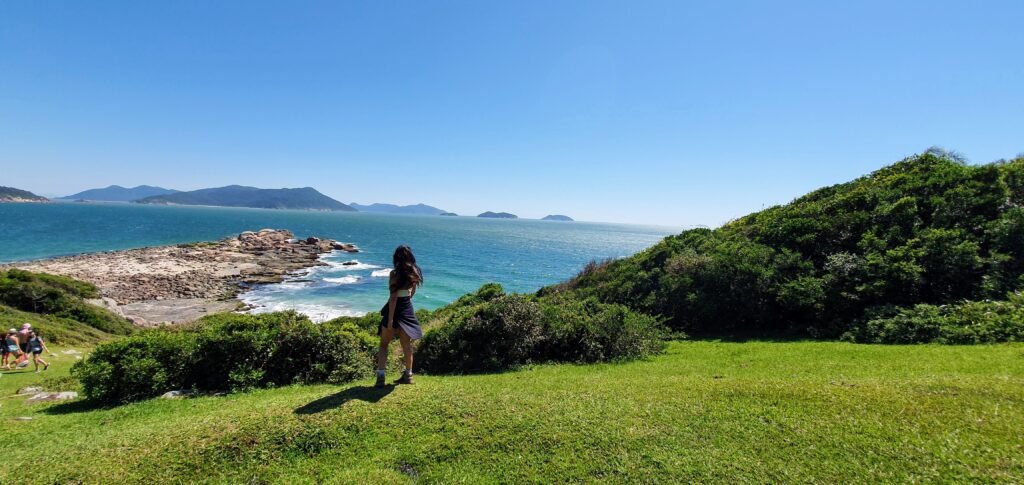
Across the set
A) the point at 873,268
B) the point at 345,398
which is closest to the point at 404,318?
the point at 345,398

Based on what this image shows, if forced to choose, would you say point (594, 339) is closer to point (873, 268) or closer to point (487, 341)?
point (487, 341)

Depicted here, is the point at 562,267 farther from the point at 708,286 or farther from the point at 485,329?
the point at 485,329

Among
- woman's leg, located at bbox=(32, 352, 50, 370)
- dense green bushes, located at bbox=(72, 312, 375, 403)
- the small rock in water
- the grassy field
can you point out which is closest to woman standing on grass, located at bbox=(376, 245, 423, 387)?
the grassy field

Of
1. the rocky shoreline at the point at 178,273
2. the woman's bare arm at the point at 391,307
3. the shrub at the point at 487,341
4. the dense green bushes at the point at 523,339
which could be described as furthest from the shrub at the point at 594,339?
the rocky shoreline at the point at 178,273

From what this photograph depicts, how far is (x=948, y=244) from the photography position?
1176 cm

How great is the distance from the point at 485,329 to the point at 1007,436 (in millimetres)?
9155

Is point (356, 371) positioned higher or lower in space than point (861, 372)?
lower

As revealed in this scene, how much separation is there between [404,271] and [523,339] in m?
4.76

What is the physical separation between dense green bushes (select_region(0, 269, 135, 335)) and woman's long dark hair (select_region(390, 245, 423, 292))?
25050 millimetres

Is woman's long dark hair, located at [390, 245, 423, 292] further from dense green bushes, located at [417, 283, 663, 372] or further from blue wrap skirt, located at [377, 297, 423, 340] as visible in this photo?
dense green bushes, located at [417, 283, 663, 372]

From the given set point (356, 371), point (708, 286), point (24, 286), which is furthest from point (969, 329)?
point (24, 286)

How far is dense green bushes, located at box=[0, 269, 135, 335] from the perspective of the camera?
69.3ft

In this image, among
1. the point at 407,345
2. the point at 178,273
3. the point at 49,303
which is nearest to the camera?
the point at 407,345

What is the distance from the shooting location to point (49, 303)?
21.6 metres
